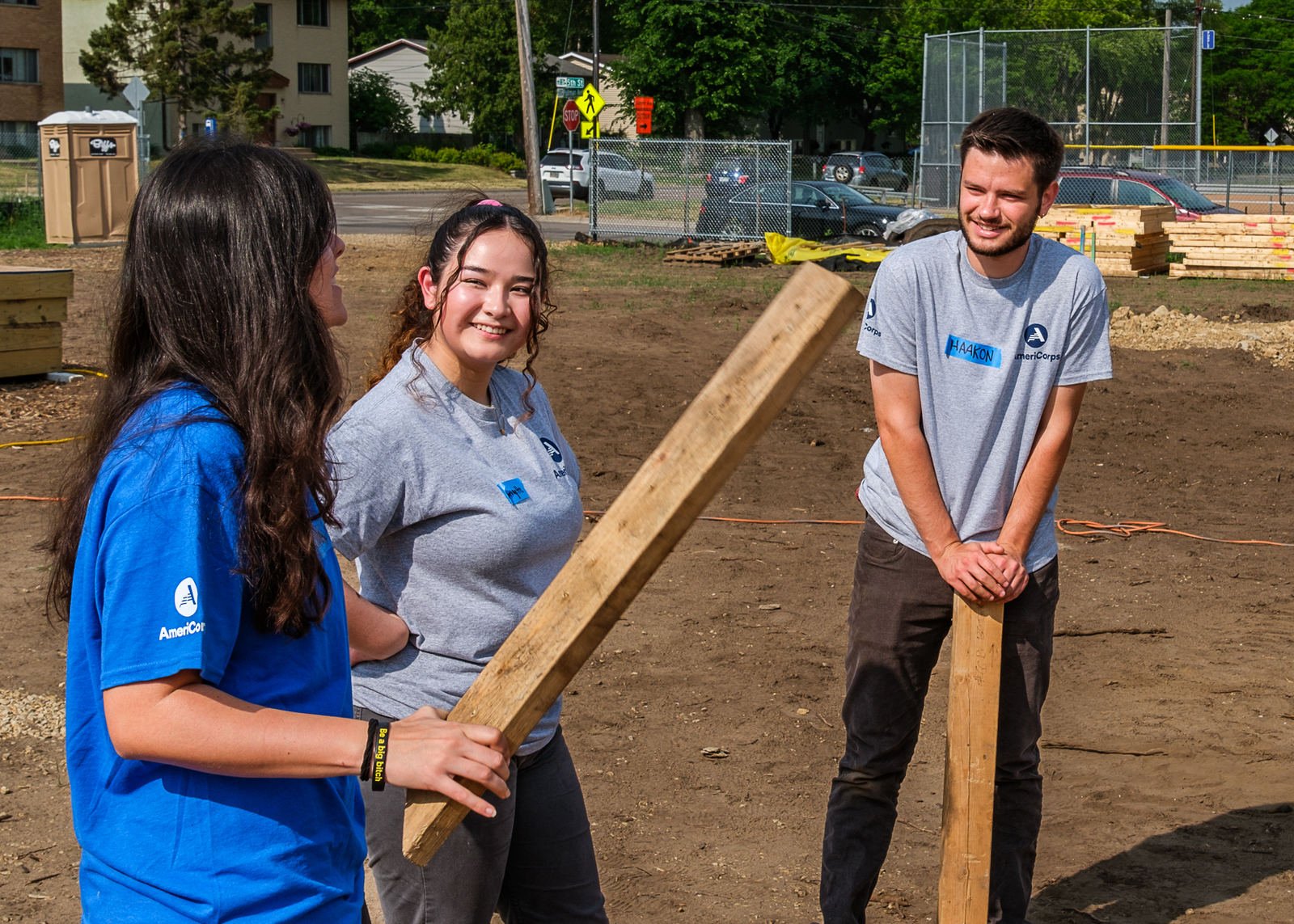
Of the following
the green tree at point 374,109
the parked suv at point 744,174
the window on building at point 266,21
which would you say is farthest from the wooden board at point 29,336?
the green tree at point 374,109

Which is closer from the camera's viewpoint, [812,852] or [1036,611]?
[1036,611]

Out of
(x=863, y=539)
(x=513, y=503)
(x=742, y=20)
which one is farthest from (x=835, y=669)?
(x=742, y=20)

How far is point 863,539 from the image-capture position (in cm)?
364

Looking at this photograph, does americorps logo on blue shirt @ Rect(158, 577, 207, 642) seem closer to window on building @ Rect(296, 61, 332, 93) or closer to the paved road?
the paved road

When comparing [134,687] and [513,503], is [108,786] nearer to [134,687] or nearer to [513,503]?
[134,687]

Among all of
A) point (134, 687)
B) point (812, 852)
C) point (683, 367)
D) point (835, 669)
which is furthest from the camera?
point (683, 367)

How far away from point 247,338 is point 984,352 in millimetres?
2164

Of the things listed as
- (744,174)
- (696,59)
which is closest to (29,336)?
(744,174)

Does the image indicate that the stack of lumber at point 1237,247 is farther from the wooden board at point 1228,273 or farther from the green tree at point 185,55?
the green tree at point 185,55

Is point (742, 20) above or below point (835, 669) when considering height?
above

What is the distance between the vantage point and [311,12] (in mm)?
61469

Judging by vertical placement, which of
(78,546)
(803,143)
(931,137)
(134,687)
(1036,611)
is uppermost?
(803,143)

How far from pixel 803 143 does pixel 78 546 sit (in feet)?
233

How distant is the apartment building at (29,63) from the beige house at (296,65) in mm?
2930
